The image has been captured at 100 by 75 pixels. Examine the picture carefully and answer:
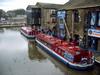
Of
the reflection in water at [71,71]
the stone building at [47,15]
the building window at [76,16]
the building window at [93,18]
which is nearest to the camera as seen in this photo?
the reflection in water at [71,71]

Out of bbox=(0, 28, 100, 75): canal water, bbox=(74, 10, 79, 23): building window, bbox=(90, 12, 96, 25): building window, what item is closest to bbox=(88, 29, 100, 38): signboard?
bbox=(90, 12, 96, 25): building window

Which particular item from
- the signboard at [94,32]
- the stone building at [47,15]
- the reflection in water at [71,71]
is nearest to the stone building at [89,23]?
the signboard at [94,32]

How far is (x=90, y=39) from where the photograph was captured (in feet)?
79.9

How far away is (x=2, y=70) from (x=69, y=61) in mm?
6946

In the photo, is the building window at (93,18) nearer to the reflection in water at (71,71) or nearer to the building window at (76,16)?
the building window at (76,16)

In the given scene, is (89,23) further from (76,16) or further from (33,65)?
(33,65)

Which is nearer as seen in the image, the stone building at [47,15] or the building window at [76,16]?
the building window at [76,16]

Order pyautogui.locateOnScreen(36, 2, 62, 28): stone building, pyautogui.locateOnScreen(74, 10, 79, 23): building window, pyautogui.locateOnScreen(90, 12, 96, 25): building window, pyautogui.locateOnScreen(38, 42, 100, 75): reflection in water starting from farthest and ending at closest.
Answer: pyautogui.locateOnScreen(36, 2, 62, 28): stone building
pyautogui.locateOnScreen(74, 10, 79, 23): building window
pyautogui.locateOnScreen(90, 12, 96, 25): building window
pyautogui.locateOnScreen(38, 42, 100, 75): reflection in water

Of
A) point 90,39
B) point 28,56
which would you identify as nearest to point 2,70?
point 28,56

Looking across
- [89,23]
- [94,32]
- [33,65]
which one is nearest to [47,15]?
[89,23]

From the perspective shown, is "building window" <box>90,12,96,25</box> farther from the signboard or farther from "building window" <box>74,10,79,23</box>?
"building window" <box>74,10,79,23</box>

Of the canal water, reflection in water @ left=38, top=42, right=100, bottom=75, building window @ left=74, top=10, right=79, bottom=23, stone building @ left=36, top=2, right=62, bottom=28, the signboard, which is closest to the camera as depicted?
reflection in water @ left=38, top=42, right=100, bottom=75

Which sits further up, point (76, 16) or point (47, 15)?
point (47, 15)

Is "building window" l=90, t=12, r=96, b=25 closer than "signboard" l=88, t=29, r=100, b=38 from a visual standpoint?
No
